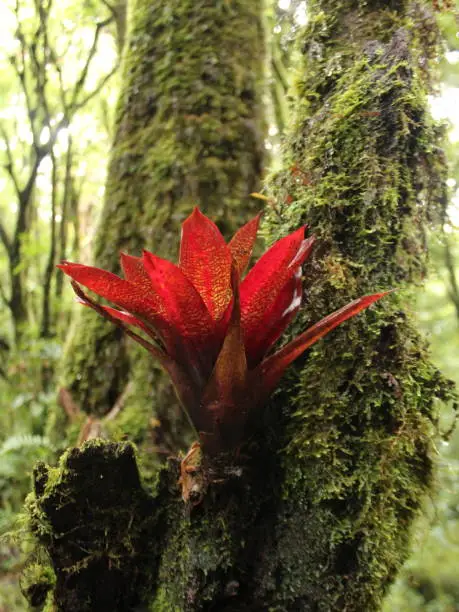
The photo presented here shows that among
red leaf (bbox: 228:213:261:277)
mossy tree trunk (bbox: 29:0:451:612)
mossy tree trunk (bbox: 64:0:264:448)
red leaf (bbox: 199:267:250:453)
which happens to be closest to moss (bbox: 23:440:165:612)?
mossy tree trunk (bbox: 29:0:451:612)

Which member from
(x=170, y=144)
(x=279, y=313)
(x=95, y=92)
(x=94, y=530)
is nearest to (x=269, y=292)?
(x=279, y=313)

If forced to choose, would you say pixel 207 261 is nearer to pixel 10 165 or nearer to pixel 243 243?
pixel 243 243

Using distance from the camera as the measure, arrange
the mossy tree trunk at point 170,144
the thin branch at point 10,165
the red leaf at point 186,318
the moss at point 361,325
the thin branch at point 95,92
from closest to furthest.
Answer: the red leaf at point 186,318 < the moss at point 361,325 < the mossy tree trunk at point 170,144 < the thin branch at point 10,165 < the thin branch at point 95,92

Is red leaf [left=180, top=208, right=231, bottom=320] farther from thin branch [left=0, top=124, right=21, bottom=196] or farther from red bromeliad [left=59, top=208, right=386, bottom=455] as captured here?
thin branch [left=0, top=124, right=21, bottom=196]

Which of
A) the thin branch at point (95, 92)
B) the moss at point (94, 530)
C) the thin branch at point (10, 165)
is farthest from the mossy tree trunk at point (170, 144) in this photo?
the thin branch at point (10, 165)

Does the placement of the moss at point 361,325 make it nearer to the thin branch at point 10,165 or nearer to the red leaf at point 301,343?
the red leaf at point 301,343

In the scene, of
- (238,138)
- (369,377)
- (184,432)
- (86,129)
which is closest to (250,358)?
(369,377)

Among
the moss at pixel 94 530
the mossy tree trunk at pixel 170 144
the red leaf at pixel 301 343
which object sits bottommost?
the moss at pixel 94 530
